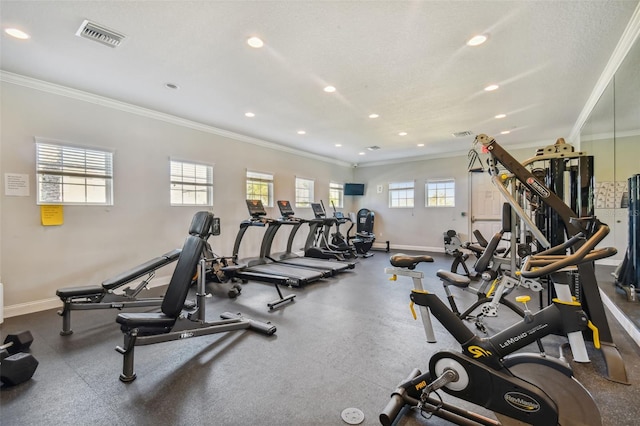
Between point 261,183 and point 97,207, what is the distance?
133 inches

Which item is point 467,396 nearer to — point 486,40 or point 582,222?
point 582,222

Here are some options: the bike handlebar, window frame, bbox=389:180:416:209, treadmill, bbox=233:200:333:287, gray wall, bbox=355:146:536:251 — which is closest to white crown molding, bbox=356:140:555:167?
gray wall, bbox=355:146:536:251

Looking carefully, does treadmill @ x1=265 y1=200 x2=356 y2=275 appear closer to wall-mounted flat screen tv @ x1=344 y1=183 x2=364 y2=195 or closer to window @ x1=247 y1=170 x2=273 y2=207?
window @ x1=247 y1=170 x2=273 y2=207

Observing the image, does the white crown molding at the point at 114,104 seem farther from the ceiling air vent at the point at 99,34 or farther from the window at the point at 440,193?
the window at the point at 440,193

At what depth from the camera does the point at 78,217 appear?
410 cm

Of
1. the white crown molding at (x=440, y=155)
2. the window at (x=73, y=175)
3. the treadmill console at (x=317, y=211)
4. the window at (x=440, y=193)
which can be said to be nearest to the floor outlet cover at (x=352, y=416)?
the window at (x=73, y=175)

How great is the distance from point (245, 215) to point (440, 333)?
4814 mm

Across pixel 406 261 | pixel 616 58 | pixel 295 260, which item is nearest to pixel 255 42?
pixel 406 261

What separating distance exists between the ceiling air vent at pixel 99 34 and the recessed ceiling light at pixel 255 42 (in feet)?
3.95

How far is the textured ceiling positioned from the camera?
2.46 m

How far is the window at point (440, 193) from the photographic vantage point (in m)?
8.65

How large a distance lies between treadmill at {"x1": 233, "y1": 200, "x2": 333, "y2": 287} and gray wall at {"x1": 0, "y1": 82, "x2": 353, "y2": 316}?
0.73m

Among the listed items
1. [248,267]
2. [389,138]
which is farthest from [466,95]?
[248,267]

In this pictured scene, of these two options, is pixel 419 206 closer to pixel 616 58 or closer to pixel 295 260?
pixel 295 260
